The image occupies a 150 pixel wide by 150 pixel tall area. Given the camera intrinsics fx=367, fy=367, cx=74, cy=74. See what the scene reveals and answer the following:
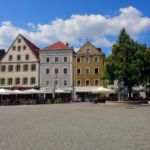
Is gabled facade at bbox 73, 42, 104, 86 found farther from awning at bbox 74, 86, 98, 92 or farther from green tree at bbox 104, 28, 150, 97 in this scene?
green tree at bbox 104, 28, 150, 97

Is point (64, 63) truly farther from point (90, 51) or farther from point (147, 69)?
point (147, 69)

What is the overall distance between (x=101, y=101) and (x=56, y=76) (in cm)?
2282

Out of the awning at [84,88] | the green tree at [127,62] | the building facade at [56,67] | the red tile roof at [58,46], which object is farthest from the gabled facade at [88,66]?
the green tree at [127,62]

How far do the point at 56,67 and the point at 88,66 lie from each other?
712cm

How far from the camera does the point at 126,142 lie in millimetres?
11953

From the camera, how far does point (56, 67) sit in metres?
80.8

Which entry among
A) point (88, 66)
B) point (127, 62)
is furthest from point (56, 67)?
point (127, 62)

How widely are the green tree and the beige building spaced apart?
103ft

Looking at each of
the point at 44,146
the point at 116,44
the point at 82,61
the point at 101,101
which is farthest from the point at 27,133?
the point at 82,61

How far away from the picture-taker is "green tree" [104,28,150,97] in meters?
49.0

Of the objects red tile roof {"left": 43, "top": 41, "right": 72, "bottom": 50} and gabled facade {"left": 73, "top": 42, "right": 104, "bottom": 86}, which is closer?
gabled facade {"left": 73, "top": 42, "right": 104, "bottom": 86}

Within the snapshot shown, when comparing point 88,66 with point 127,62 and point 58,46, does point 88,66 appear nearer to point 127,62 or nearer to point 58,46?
point 58,46

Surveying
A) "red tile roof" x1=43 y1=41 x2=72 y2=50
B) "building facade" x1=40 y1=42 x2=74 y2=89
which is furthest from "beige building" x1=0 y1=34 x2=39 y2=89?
"red tile roof" x1=43 y1=41 x2=72 y2=50

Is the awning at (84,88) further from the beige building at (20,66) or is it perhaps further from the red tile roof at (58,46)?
the red tile roof at (58,46)
